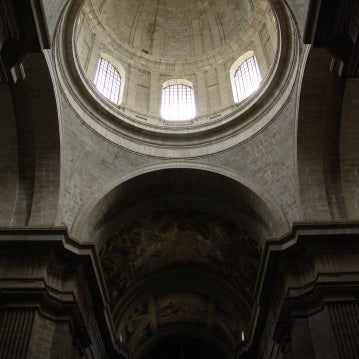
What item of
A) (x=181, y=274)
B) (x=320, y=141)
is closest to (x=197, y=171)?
(x=320, y=141)

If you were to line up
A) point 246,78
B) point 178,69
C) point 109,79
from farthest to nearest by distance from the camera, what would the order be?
1. point 178,69
2. point 109,79
3. point 246,78

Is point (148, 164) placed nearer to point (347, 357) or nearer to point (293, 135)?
point (293, 135)

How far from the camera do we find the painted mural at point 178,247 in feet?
53.9

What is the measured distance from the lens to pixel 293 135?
13.8m

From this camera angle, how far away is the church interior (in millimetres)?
11078

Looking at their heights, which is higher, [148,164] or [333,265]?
[148,164]

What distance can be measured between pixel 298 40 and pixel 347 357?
808cm

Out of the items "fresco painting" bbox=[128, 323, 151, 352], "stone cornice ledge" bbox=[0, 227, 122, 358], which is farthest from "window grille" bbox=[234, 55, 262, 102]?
"fresco painting" bbox=[128, 323, 151, 352]

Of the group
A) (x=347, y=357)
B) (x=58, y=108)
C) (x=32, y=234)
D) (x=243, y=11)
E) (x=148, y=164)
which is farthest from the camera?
(x=243, y=11)

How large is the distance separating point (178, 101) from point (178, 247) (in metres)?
5.38

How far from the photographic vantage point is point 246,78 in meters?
17.9

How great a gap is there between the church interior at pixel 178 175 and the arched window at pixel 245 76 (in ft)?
0.27

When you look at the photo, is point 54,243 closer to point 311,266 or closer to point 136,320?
point 311,266

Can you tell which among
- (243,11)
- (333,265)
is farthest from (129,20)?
(333,265)
